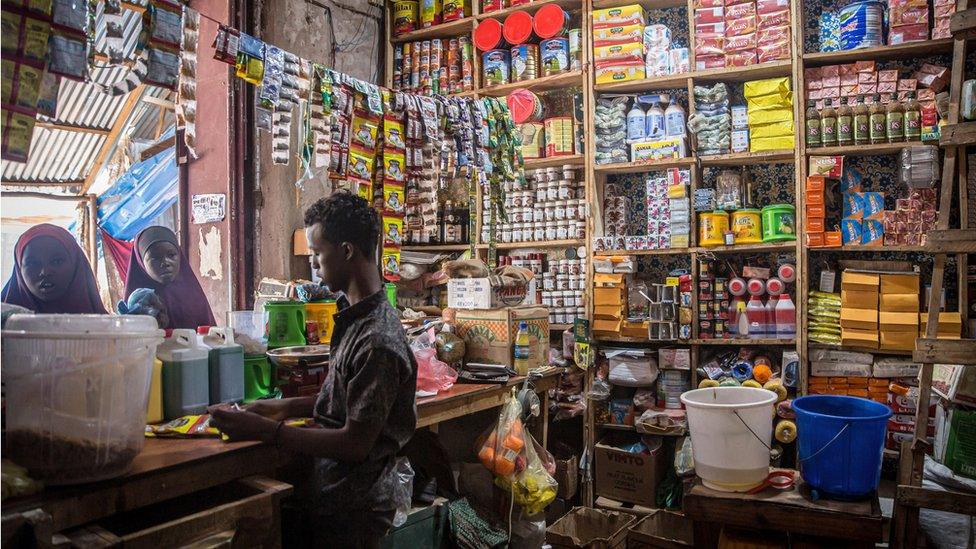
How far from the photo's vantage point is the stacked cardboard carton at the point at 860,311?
3873mm

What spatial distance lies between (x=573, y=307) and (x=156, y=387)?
128 inches

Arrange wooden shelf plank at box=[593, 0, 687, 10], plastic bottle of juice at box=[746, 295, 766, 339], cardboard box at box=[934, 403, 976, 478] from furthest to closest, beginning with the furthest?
1. wooden shelf plank at box=[593, 0, 687, 10]
2. plastic bottle of juice at box=[746, 295, 766, 339]
3. cardboard box at box=[934, 403, 976, 478]

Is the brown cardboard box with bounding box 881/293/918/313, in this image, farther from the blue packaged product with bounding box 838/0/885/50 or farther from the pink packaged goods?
the pink packaged goods

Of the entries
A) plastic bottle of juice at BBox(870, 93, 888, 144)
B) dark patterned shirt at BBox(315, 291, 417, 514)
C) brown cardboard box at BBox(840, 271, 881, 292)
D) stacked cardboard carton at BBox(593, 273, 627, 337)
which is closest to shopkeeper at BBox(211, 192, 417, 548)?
dark patterned shirt at BBox(315, 291, 417, 514)

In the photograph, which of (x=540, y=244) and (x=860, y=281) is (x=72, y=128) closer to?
(x=540, y=244)

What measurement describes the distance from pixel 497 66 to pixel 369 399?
3.86m

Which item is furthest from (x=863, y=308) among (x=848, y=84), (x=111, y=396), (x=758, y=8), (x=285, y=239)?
(x=111, y=396)

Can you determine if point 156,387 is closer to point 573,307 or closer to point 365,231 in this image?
point 365,231

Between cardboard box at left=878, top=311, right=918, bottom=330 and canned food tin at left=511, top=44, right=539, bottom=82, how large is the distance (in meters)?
2.98

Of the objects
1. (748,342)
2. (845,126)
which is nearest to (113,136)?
(748,342)

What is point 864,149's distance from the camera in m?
3.96

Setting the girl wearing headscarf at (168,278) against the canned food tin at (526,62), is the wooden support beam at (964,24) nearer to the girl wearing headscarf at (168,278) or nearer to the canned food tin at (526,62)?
the canned food tin at (526,62)

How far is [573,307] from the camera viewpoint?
4.76 metres

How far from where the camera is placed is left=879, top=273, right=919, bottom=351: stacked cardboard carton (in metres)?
3.80
